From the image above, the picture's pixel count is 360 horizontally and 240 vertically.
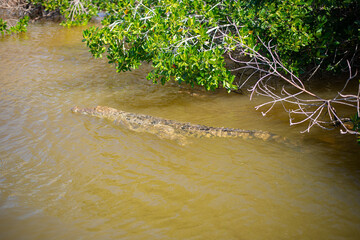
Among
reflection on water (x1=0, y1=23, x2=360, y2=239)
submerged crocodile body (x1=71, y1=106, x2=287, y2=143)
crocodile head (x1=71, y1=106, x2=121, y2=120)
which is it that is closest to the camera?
reflection on water (x1=0, y1=23, x2=360, y2=239)

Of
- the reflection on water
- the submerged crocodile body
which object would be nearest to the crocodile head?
the submerged crocodile body

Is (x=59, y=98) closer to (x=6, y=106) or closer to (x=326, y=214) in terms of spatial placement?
(x=6, y=106)

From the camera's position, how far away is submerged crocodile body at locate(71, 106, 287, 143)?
4913 millimetres

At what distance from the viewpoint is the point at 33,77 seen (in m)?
8.36

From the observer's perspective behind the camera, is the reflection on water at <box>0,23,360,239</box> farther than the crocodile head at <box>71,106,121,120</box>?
No

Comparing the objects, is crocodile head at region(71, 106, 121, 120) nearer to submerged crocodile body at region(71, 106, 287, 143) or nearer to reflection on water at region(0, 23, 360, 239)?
submerged crocodile body at region(71, 106, 287, 143)

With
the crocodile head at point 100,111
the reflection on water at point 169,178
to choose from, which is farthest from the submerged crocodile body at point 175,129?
the reflection on water at point 169,178

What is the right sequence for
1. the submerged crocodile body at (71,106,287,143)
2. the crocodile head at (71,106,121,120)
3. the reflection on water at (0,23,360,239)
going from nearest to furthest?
the reflection on water at (0,23,360,239), the submerged crocodile body at (71,106,287,143), the crocodile head at (71,106,121,120)

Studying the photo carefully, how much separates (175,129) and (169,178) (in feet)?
3.99

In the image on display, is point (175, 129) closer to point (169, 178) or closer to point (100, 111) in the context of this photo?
point (169, 178)

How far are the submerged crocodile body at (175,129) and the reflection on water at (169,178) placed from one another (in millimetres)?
130

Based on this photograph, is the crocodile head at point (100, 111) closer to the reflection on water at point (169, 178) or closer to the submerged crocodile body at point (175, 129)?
the submerged crocodile body at point (175, 129)

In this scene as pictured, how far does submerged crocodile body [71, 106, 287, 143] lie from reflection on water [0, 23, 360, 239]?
0.13 meters

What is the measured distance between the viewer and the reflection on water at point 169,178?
10.6 ft
